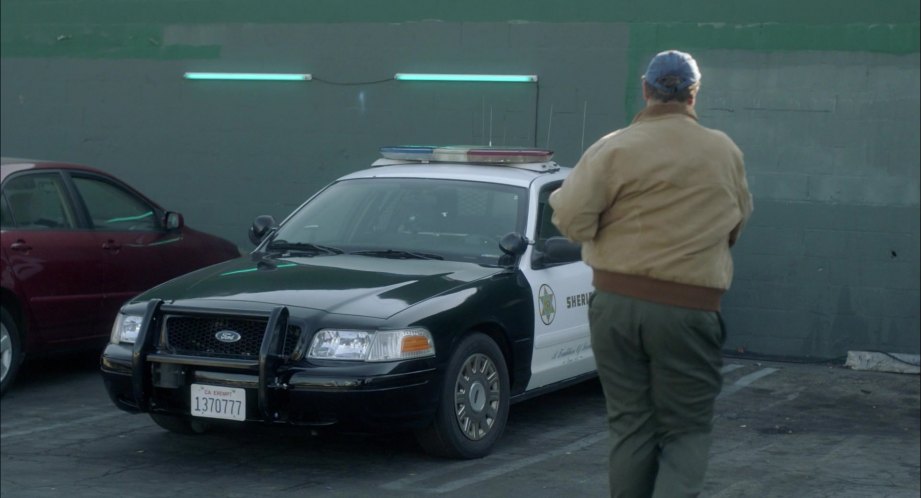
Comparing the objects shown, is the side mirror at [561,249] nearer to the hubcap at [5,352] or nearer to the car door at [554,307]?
the car door at [554,307]

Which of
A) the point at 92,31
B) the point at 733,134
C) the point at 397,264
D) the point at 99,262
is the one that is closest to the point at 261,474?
the point at 397,264

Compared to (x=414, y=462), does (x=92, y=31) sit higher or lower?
higher

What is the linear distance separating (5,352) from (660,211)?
5.70 metres

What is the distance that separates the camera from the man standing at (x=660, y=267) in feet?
13.6

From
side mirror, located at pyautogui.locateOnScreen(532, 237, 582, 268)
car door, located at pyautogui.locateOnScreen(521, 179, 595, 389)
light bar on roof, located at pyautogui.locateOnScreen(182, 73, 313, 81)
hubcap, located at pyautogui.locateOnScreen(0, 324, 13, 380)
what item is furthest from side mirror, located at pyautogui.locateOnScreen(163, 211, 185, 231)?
side mirror, located at pyautogui.locateOnScreen(532, 237, 582, 268)

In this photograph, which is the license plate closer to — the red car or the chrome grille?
the chrome grille

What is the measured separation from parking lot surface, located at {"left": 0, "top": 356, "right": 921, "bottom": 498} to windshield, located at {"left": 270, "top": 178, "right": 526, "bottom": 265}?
1.11 meters

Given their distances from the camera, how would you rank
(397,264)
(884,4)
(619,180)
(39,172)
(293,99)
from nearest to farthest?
(619,180), (397,264), (39,172), (884,4), (293,99)

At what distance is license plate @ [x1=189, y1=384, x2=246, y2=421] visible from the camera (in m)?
6.20

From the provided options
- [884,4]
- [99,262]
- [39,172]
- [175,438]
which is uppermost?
[884,4]

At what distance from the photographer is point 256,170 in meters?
11.9

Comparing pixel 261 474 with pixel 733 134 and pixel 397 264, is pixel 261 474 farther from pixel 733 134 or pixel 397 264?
pixel 733 134

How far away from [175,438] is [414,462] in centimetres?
152

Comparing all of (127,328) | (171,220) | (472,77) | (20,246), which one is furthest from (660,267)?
(472,77)
